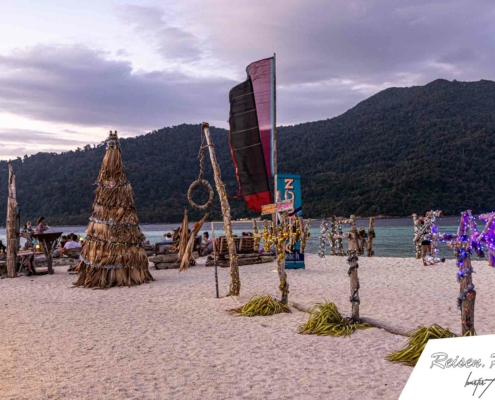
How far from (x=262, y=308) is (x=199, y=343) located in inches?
86.2

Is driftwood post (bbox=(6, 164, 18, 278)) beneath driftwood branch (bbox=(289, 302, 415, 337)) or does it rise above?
above

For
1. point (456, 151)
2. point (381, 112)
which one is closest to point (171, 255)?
point (456, 151)

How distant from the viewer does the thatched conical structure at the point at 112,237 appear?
1330 cm

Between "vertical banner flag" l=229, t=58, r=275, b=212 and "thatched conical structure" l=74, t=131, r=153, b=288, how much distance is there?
14.7 ft

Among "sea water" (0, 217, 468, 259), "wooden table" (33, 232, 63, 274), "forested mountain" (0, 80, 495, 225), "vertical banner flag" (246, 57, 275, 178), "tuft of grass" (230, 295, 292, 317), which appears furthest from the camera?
"forested mountain" (0, 80, 495, 225)

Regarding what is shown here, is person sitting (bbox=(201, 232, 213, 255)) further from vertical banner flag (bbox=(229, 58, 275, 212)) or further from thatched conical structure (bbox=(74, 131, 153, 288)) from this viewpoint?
vertical banner flag (bbox=(229, 58, 275, 212))

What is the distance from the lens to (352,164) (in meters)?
82.1

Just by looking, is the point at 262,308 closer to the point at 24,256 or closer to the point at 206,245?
the point at 24,256

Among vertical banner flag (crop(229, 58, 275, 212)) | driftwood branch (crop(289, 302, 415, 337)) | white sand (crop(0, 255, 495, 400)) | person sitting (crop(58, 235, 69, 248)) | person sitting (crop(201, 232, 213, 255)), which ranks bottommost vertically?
white sand (crop(0, 255, 495, 400))

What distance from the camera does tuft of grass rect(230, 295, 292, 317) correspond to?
29.3 feet

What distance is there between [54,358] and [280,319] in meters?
3.67

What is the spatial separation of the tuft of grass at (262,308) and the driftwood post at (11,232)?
9796 mm

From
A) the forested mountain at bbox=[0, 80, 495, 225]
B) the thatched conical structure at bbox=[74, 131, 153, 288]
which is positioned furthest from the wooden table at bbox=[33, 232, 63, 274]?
the forested mountain at bbox=[0, 80, 495, 225]

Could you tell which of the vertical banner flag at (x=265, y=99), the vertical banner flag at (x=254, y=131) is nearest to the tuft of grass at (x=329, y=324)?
the vertical banner flag at (x=254, y=131)
